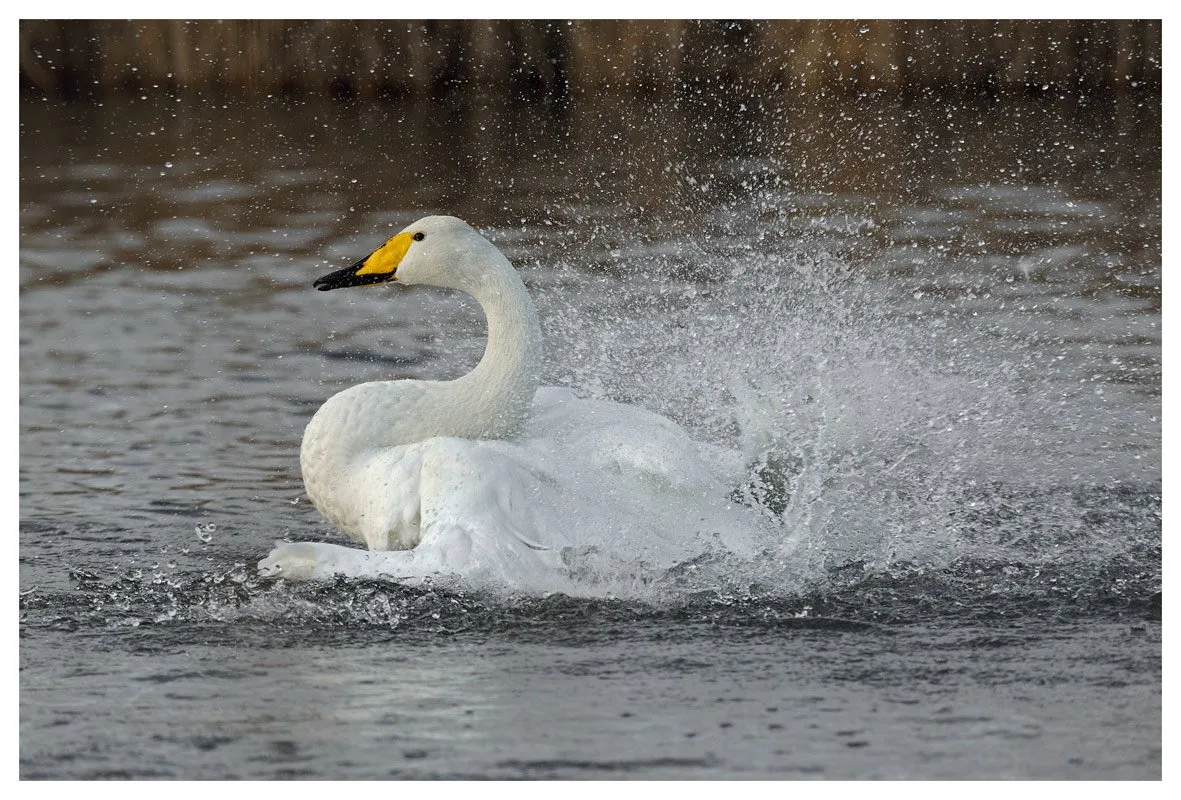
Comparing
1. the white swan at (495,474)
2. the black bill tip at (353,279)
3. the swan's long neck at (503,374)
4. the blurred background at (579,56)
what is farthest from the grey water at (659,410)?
the black bill tip at (353,279)

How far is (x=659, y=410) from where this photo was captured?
28.2 ft

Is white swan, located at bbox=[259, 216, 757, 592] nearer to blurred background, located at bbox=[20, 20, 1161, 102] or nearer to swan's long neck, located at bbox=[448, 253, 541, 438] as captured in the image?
swan's long neck, located at bbox=[448, 253, 541, 438]

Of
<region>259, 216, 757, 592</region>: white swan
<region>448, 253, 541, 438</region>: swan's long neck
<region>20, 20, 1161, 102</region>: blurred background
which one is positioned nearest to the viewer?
<region>259, 216, 757, 592</region>: white swan

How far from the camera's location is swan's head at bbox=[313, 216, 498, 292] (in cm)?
693

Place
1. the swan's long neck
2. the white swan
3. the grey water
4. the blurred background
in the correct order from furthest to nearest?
the blurred background
the swan's long neck
the white swan
the grey water

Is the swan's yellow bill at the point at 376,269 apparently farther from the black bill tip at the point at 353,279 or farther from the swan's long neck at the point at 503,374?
the swan's long neck at the point at 503,374

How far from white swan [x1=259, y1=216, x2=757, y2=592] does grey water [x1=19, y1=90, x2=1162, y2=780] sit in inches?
6.7

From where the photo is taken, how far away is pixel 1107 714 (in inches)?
207

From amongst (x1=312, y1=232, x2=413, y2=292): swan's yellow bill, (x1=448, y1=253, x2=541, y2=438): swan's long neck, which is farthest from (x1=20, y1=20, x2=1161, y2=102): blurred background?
(x1=448, y1=253, x2=541, y2=438): swan's long neck

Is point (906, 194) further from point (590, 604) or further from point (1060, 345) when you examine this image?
point (590, 604)

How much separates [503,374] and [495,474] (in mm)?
551

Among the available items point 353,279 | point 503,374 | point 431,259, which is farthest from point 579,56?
point 503,374

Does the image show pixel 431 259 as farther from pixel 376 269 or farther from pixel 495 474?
pixel 495 474

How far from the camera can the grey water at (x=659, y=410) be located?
5.23 metres
